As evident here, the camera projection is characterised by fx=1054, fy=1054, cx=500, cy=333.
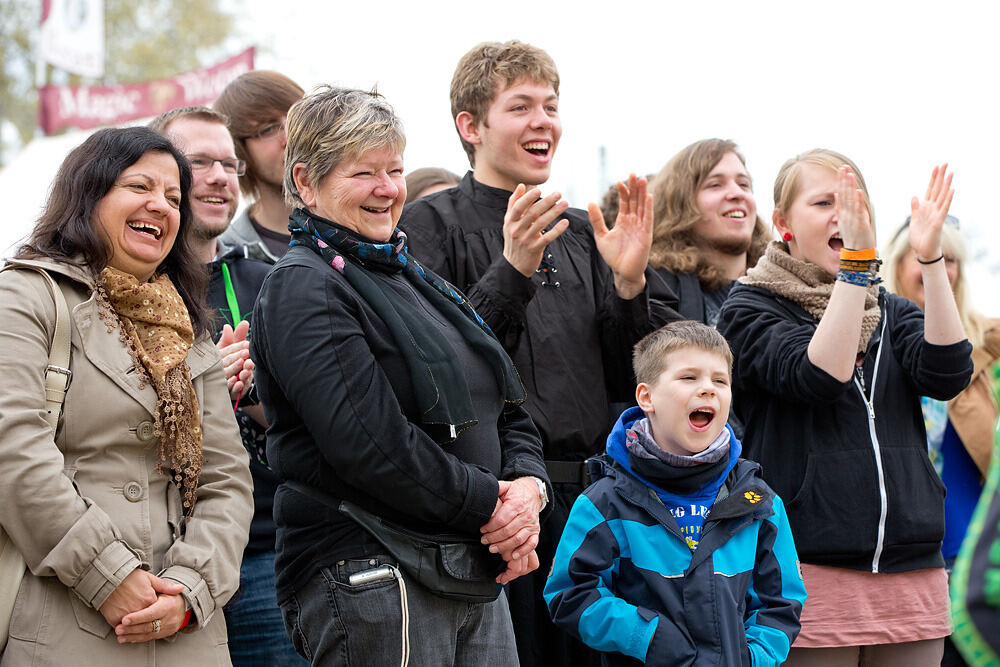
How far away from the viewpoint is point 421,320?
262cm

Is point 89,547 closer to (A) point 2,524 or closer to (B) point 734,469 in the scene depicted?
(A) point 2,524

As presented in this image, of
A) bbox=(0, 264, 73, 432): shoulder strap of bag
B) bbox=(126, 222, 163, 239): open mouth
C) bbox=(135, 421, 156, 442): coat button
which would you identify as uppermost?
bbox=(126, 222, 163, 239): open mouth

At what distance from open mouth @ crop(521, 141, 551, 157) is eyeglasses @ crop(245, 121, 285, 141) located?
3.64 feet

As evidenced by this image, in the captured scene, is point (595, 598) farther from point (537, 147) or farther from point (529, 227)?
point (537, 147)

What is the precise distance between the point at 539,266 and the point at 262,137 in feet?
4.56

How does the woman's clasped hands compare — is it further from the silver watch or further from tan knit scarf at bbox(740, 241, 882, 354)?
tan knit scarf at bbox(740, 241, 882, 354)

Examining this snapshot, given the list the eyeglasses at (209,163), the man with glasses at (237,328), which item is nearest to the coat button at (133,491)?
the man with glasses at (237,328)

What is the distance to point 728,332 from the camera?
3762 mm

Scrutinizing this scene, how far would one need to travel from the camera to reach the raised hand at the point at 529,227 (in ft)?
10.2

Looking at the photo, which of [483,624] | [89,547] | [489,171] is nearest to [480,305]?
[489,171]

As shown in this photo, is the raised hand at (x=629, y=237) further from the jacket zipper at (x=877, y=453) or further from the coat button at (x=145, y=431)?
the coat button at (x=145, y=431)

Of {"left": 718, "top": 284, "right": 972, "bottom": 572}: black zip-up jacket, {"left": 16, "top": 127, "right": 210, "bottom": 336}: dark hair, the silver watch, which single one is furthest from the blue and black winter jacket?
{"left": 16, "top": 127, "right": 210, "bottom": 336}: dark hair

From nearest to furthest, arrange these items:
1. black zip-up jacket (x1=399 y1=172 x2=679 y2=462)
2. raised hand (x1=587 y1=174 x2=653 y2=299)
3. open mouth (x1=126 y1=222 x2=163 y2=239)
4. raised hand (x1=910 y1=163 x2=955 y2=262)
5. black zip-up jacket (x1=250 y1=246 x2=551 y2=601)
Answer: black zip-up jacket (x1=250 y1=246 x2=551 y2=601) < open mouth (x1=126 y1=222 x2=163 y2=239) < black zip-up jacket (x1=399 y1=172 x2=679 y2=462) < raised hand (x1=587 y1=174 x2=653 y2=299) < raised hand (x1=910 y1=163 x2=955 y2=262)

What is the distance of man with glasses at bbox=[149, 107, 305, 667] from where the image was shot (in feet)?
11.2
